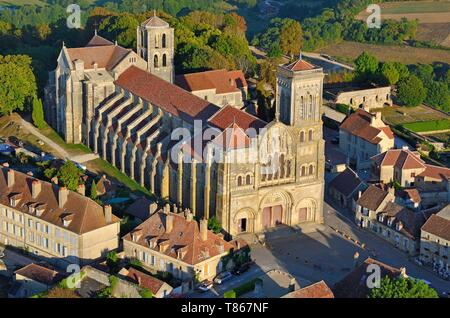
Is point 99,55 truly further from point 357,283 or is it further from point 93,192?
point 357,283

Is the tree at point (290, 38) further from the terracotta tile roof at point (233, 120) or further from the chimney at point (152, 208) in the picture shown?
the chimney at point (152, 208)

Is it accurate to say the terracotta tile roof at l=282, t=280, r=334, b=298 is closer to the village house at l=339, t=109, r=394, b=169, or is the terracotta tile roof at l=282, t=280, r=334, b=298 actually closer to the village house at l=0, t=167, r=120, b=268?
the village house at l=0, t=167, r=120, b=268

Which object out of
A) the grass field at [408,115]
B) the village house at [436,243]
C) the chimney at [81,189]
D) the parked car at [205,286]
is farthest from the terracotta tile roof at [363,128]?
the parked car at [205,286]

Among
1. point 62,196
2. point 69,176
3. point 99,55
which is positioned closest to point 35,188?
point 62,196

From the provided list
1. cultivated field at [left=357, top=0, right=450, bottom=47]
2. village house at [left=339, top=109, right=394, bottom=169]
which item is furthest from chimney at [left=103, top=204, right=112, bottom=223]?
cultivated field at [left=357, top=0, right=450, bottom=47]

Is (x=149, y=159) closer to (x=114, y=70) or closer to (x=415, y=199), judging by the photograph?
(x=114, y=70)

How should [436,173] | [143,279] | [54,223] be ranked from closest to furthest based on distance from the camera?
[143,279]
[54,223]
[436,173]

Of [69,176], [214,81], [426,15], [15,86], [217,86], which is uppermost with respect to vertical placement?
[214,81]
